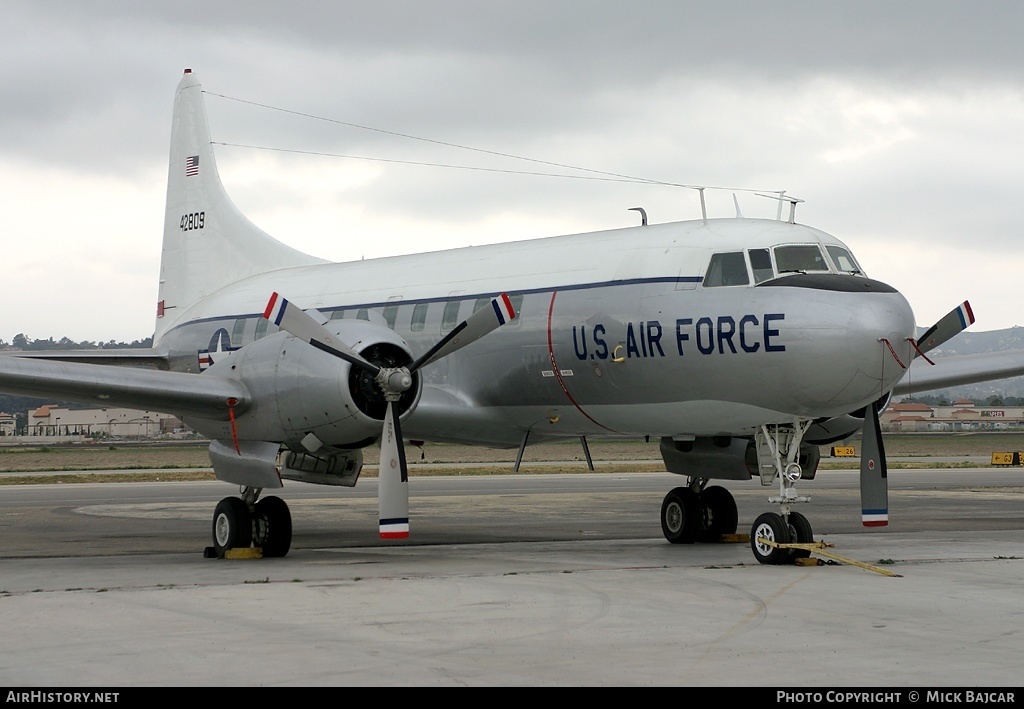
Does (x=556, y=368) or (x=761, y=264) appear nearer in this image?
(x=761, y=264)

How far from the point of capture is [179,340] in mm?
19922

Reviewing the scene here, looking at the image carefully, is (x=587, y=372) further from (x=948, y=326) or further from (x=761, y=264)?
(x=948, y=326)

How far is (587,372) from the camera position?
46.7ft

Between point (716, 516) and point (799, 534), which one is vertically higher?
point (716, 516)

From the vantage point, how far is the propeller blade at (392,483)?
524 inches

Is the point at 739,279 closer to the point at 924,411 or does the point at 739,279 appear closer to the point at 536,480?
the point at 536,480

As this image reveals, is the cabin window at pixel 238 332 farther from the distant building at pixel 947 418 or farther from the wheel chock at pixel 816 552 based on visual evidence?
the distant building at pixel 947 418

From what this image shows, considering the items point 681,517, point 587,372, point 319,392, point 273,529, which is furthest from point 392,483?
point 681,517

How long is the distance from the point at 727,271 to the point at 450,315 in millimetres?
4193

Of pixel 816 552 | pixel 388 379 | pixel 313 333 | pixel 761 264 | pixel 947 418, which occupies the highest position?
pixel 947 418

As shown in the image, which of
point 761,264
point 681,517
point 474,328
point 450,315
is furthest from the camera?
point 681,517

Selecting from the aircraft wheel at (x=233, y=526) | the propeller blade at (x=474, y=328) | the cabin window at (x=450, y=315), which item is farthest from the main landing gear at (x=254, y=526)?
the cabin window at (x=450, y=315)
